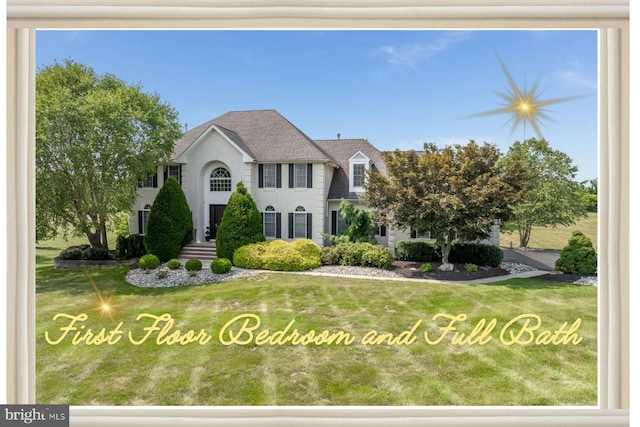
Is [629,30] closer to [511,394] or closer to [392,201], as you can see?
[511,394]

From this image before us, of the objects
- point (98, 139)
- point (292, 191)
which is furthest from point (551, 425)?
point (98, 139)

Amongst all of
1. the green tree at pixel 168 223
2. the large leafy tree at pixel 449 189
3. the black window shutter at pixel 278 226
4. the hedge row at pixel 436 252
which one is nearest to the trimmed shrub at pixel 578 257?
the large leafy tree at pixel 449 189

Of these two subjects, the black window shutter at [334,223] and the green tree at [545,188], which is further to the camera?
the black window shutter at [334,223]

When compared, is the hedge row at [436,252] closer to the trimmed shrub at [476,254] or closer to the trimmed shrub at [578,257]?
the trimmed shrub at [476,254]

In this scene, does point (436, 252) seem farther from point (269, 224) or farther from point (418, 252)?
point (269, 224)

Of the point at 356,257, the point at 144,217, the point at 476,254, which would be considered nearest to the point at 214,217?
the point at 144,217

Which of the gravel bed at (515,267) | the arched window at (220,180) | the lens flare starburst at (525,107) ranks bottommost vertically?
the gravel bed at (515,267)

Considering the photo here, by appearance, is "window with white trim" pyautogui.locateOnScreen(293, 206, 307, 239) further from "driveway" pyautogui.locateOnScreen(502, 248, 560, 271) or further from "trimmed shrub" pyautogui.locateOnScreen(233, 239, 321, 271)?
"driveway" pyautogui.locateOnScreen(502, 248, 560, 271)
